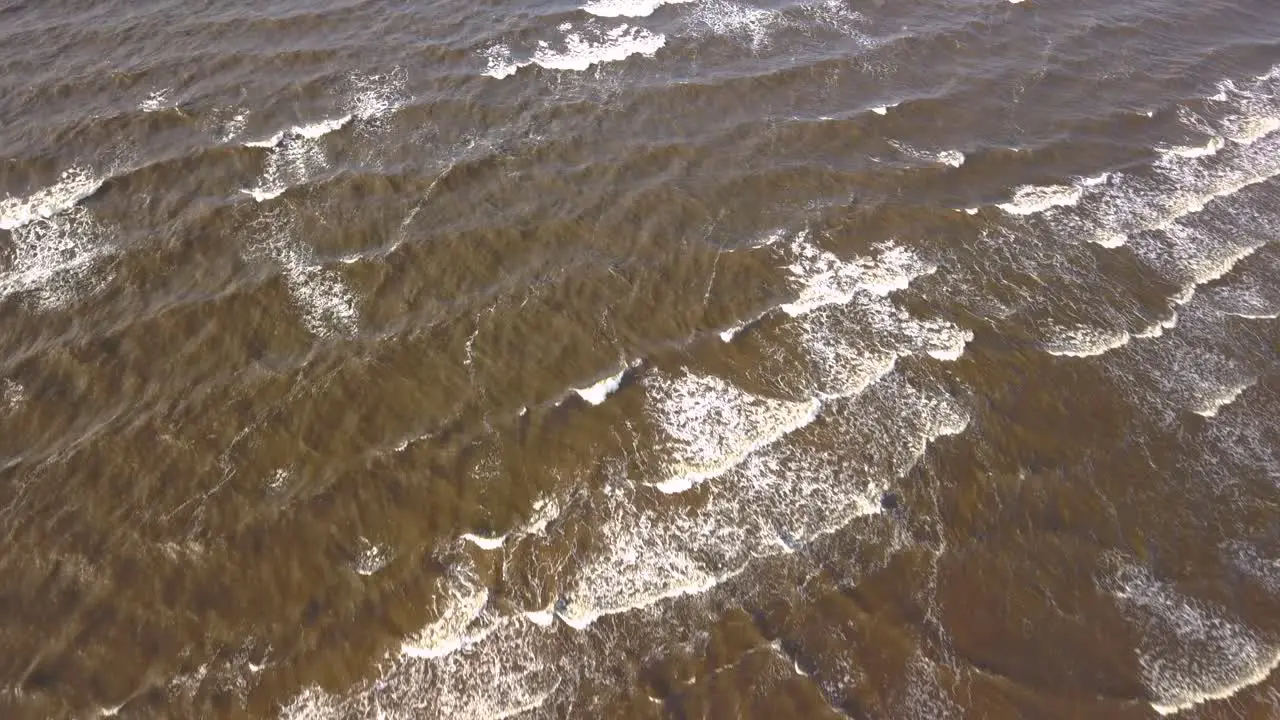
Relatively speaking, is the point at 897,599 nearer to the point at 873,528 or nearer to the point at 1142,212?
the point at 873,528

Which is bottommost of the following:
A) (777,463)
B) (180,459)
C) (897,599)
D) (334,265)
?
(897,599)

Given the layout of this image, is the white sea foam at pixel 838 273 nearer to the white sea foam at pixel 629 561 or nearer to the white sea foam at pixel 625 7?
the white sea foam at pixel 629 561

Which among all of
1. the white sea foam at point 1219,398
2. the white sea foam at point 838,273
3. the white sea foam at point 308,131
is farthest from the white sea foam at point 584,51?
the white sea foam at point 1219,398

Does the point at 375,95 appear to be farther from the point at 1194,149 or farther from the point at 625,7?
the point at 1194,149

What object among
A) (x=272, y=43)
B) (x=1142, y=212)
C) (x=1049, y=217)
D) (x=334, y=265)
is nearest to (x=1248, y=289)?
(x=1142, y=212)

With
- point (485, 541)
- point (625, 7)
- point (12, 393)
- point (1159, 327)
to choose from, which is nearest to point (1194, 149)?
point (1159, 327)
